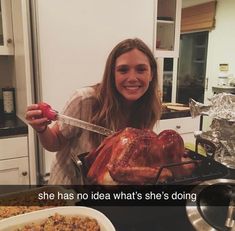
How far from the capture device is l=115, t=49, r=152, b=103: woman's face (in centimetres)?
105

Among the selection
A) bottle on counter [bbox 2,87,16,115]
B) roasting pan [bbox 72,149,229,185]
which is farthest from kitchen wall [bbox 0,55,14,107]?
roasting pan [bbox 72,149,229,185]

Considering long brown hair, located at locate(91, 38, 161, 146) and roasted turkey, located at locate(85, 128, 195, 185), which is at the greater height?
long brown hair, located at locate(91, 38, 161, 146)

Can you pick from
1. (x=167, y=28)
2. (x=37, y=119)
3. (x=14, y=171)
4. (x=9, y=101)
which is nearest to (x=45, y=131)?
(x=37, y=119)

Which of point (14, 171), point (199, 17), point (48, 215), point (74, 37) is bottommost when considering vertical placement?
point (14, 171)

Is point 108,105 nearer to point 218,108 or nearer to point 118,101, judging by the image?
point 118,101

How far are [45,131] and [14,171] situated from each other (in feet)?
1.13

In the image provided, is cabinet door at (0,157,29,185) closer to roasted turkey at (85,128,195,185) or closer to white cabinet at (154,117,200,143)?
roasted turkey at (85,128,195,185)

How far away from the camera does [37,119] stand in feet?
3.33

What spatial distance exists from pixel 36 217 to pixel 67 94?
0.58 metres

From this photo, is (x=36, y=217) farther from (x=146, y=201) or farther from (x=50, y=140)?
(x=50, y=140)

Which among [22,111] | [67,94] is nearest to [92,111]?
[67,94]

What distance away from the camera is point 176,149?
921 mm

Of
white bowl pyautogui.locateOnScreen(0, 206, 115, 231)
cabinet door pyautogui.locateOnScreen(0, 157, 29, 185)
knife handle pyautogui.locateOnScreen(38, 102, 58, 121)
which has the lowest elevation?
cabinet door pyautogui.locateOnScreen(0, 157, 29, 185)

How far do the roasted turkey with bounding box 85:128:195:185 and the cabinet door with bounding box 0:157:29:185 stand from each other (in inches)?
15.4
